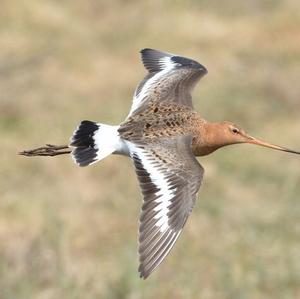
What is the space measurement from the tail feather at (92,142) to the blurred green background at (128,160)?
3.36 m

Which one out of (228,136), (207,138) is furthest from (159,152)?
(228,136)

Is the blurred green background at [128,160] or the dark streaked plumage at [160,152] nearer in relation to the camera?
the dark streaked plumage at [160,152]

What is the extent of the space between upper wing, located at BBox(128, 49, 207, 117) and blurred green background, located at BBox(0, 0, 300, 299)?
2.57 m

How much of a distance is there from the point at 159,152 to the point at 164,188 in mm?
276

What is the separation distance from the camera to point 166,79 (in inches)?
288

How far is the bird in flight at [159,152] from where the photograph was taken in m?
5.63

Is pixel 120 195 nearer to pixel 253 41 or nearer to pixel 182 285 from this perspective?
pixel 182 285

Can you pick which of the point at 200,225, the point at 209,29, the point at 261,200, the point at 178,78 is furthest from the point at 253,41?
the point at 178,78

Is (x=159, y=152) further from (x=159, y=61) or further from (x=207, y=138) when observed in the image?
(x=159, y=61)

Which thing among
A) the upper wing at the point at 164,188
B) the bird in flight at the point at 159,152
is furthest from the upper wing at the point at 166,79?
the upper wing at the point at 164,188

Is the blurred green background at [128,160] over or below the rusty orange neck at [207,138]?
below

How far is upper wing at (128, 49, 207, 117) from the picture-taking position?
22.9 feet

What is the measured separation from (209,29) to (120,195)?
25.0 feet

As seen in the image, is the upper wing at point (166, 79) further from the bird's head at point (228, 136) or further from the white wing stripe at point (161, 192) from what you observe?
the white wing stripe at point (161, 192)
